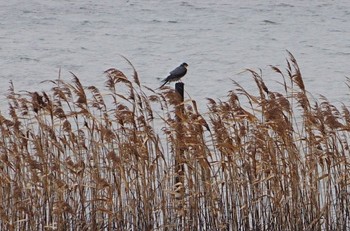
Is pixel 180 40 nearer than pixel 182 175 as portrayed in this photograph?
No

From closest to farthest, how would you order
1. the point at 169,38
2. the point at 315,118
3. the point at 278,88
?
the point at 315,118, the point at 278,88, the point at 169,38

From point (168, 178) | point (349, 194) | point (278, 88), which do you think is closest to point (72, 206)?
point (168, 178)

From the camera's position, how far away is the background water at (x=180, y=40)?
14422mm

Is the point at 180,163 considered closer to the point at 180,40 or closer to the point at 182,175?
the point at 182,175

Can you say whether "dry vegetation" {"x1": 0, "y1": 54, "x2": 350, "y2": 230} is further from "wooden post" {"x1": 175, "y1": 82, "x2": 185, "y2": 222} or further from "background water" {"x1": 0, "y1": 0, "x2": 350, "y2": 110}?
"background water" {"x1": 0, "y1": 0, "x2": 350, "y2": 110}

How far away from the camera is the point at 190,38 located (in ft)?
56.3

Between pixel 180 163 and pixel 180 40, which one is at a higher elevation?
pixel 180 40

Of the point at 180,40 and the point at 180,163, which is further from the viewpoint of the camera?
the point at 180,40

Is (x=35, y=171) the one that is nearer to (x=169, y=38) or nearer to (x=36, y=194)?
(x=36, y=194)

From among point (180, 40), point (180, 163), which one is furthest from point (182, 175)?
point (180, 40)

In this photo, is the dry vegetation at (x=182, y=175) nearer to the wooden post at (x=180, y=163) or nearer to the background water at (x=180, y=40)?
the wooden post at (x=180, y=163)

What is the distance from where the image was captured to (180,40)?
16.9m

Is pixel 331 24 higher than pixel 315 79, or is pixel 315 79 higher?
pixel 331 24

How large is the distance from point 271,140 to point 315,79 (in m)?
9.11
